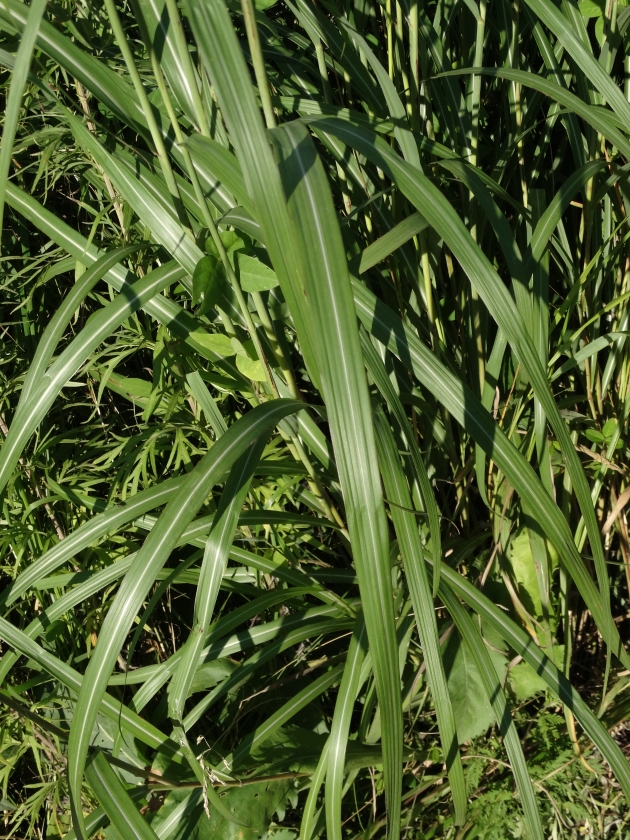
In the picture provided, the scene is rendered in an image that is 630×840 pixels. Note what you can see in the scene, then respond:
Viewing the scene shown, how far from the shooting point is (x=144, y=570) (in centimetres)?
60

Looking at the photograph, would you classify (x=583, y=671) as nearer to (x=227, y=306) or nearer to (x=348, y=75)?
(x=227, y=306)

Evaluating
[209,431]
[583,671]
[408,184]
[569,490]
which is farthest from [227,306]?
[583,671]

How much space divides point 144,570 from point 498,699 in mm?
485

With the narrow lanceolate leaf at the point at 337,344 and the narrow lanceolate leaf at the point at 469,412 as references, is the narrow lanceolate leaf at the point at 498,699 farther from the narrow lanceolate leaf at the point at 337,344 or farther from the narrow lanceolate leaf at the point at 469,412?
the narrow lanceolate leaf at the point at 337,344

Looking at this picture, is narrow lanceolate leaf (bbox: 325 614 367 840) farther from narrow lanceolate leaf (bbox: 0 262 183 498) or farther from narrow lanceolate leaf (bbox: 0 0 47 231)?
narrow lanceolate leaf (bbox: 0 0 47 231)

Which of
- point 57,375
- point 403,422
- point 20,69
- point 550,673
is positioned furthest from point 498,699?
point 20,69

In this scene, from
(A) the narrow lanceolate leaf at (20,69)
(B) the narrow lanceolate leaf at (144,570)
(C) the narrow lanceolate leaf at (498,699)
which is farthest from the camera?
(C) the narrow lanceolate leaf at (498,699)

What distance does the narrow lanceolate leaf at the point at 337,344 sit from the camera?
1.50 feet

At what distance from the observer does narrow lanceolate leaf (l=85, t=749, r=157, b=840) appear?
69 centimetres

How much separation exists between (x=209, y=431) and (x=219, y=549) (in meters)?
0.43

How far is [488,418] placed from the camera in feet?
2.22

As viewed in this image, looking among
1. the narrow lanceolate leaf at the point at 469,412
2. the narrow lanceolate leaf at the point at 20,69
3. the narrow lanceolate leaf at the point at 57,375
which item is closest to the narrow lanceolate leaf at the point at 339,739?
the narrow lanceolate leaf at the point at 469,412

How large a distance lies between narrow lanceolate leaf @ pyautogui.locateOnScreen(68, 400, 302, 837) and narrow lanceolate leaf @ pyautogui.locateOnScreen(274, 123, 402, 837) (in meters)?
0.16

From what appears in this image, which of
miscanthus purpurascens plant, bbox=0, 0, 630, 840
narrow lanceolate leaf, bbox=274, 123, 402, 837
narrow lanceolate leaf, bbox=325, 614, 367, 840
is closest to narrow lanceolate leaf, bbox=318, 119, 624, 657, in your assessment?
miscanthus purpurascens plant, bbox=0, 0, 630, 840
